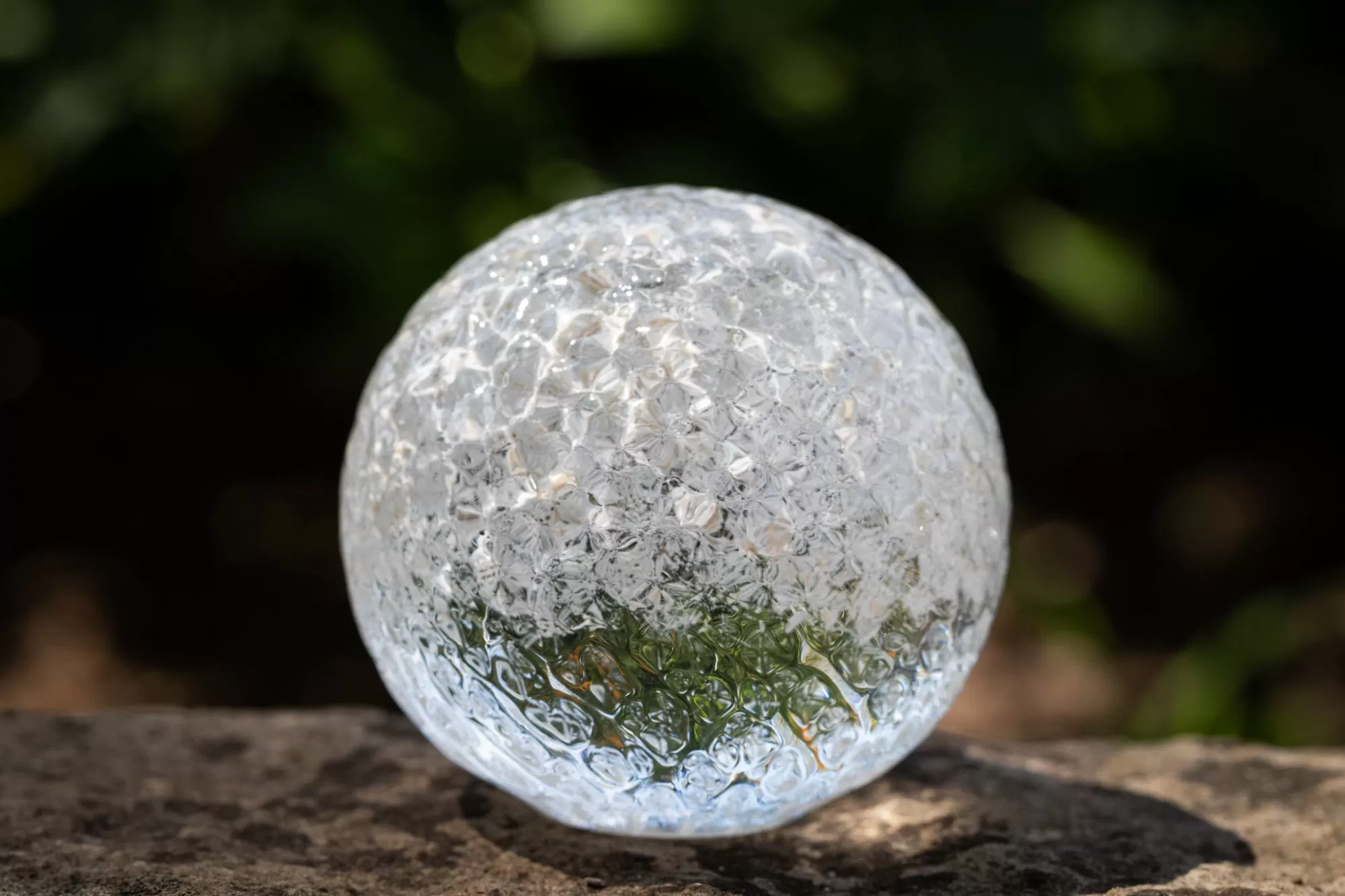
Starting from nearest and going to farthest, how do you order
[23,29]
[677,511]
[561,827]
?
1. [677,511]
2. [561,827]
3. [23,29]

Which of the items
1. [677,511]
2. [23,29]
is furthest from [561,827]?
[23,29]

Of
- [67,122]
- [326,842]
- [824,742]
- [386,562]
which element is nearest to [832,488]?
[824,742]

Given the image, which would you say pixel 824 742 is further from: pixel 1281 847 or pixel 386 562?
pixel 1281 847

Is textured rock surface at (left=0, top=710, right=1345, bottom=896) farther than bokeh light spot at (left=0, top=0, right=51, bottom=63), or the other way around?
bokeh light spot at (left=0, top=0, right=51, bottom=63)

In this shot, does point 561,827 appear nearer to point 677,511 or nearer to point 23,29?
point 677,511

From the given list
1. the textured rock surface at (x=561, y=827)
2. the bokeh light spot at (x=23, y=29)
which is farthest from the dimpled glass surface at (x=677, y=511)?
the bokeh light spot at (x=23, y=29)

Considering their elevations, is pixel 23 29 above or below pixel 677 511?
above

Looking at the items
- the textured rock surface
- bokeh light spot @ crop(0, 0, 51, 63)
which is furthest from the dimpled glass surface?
bokeh light spot @ crop(0, 0, 51, 63)

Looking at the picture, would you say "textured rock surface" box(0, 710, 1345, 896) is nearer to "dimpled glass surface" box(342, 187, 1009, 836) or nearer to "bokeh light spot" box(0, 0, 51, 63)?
"dimpled glass surface" box(342, 187, 1009, 836)
